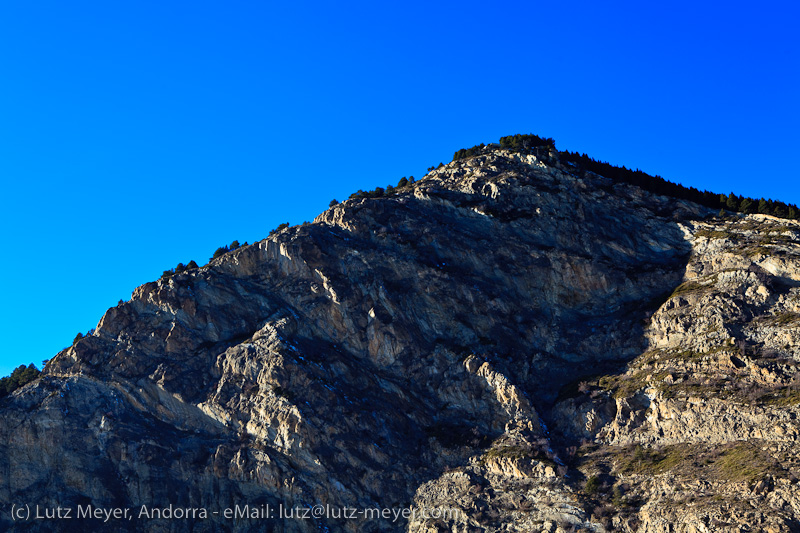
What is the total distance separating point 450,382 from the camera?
260 feet

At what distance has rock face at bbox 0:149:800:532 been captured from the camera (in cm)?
Result: 6619

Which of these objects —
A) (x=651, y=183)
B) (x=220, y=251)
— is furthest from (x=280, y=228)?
(x=651, y=183)

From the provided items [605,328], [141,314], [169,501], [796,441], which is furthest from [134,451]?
[796,441]

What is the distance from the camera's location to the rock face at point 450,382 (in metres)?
66.2

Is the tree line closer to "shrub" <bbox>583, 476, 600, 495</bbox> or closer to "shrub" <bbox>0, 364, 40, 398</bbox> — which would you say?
"shrub" <bbox>583, 476, 600, 495</bbox>

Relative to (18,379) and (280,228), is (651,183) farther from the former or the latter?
(18,379)

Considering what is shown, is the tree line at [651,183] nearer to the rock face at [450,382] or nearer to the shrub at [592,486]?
the rock face at [450,382]

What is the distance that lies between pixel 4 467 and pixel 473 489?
137ft

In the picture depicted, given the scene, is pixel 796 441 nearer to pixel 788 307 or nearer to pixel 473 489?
pixel 788 307

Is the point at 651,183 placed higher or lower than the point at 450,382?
higher

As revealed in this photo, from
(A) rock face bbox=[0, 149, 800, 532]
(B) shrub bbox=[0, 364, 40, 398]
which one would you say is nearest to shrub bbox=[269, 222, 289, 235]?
(A) rock face bbox=[0, 149, 800, 532]

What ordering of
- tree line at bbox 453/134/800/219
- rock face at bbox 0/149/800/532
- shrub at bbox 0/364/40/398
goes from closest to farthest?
rock face at bbox 0/149/800/532 < shrub at bbox 0/364/40/398 < tree line at bbox 453/134/800/219

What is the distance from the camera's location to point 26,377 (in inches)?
3233

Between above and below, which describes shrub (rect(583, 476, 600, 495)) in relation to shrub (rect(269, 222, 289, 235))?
below
